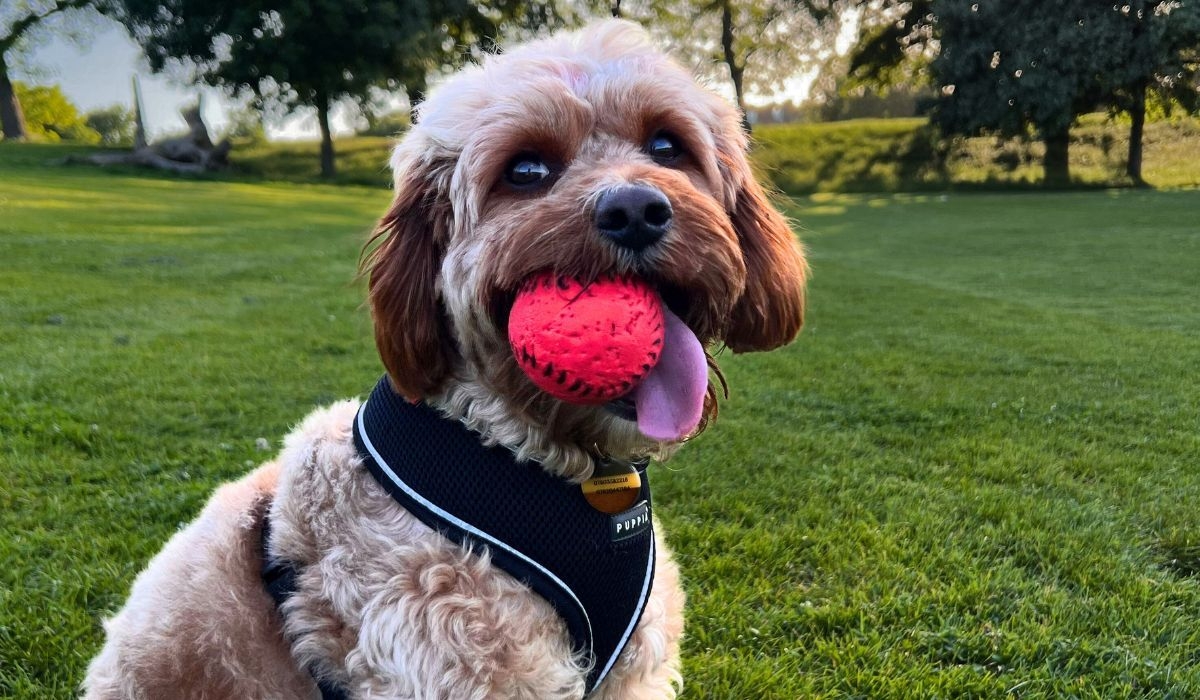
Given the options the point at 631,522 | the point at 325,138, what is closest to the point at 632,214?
the point at 631,522

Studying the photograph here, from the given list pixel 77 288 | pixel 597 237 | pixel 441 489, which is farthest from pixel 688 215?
pixel 77 288

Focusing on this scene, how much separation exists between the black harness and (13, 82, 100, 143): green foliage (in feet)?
259

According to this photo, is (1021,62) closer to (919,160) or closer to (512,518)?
(919,160)

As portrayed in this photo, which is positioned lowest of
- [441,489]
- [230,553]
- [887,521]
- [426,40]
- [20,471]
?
[887,521]

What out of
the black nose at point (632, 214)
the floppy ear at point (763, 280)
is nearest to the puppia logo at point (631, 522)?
the floppy ear at point (763, 280)

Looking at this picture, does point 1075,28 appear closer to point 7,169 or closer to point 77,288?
point 77,288

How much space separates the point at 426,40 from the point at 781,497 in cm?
3952

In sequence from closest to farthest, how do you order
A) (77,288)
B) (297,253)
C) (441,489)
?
(441,489) < (77,288) < (297,253)

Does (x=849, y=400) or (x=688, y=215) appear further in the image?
(x=849, y=400)

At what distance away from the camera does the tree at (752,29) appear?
47906 mm

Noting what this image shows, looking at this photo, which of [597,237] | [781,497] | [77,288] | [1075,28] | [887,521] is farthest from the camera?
[1075,28]

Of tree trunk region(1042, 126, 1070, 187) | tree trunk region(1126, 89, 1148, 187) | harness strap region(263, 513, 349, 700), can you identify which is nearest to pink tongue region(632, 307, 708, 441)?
harness strap region(263, 513, 349, 700)

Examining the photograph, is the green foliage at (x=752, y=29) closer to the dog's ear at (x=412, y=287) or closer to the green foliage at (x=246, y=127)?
the green foliage at (x=246, y=127)

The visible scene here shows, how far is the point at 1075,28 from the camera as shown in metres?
33.7
